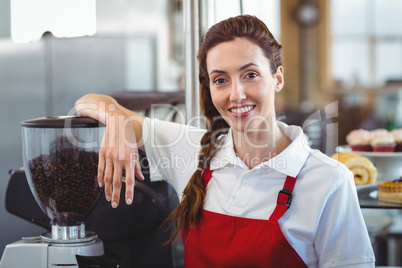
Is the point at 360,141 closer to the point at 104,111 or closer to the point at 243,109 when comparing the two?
the point at 243,109

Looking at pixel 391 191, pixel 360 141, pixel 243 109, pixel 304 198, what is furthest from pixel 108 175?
pixel 360 141

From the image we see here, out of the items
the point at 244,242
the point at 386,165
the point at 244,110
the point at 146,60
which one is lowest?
the point at 244,242

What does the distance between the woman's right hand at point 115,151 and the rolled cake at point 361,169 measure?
2.06 feet

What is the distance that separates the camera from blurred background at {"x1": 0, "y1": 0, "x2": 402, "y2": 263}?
190 cm

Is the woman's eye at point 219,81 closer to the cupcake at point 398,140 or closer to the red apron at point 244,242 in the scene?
the red apron at point 244,242

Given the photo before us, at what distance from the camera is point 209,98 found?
1295 millimetres

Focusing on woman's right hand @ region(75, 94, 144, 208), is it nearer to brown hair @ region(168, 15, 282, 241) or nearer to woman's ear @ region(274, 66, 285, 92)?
brown hair @ region(168, 15, 282, 241)

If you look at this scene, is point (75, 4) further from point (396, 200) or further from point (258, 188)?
point (396, 200)

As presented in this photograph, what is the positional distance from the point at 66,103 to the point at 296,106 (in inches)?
195

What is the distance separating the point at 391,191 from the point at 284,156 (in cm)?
34

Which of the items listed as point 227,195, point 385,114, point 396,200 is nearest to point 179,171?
point 227,195

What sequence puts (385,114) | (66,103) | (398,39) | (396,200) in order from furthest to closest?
(398,39) → (385,114) → (66,103) → (396,200)

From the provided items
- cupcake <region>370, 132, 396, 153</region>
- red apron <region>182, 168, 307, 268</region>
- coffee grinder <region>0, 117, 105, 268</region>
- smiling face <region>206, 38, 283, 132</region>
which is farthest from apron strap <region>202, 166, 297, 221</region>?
cupcake <region>370, 132, 396, 153</region>

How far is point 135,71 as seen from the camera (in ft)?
9.34
